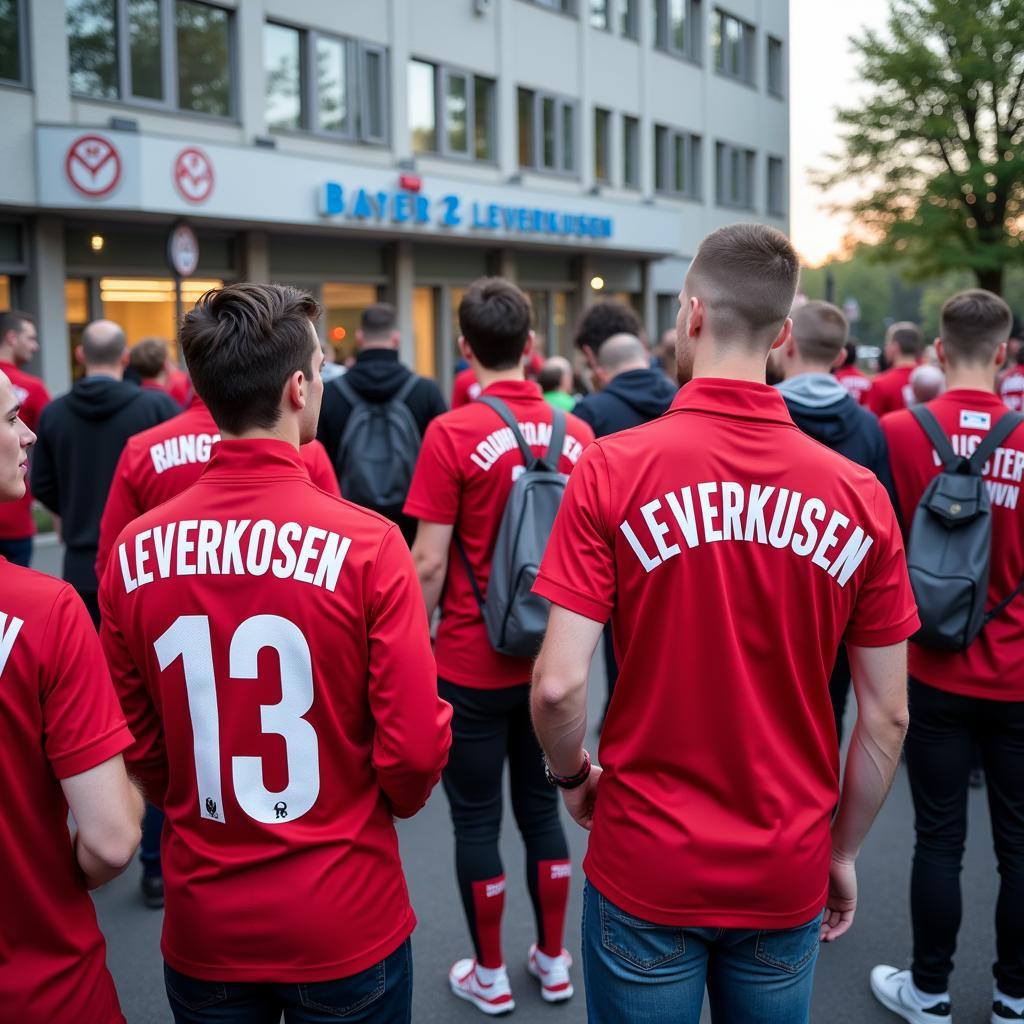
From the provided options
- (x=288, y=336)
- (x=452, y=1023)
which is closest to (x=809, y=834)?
(x=288, y=336)

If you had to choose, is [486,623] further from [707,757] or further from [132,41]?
[132,41]

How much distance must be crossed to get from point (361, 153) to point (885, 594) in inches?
750

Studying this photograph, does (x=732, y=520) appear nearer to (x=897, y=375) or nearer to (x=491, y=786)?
(x=491, y=786)

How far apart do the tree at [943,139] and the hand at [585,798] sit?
27.4 metres

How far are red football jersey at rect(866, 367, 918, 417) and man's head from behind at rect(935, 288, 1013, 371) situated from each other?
5.21 m

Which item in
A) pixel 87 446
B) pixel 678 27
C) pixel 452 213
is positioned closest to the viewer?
pixel 87 446

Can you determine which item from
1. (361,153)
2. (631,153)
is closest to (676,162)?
(631,153)

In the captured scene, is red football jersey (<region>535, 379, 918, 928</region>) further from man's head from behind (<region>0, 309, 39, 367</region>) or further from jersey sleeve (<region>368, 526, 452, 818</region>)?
man's head from behind (<region>0, 309, 39, 367</region>)

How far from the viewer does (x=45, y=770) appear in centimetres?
210

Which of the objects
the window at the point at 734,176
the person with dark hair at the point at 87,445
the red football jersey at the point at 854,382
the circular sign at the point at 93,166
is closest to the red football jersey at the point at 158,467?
the person with dark hair at the point at 87,445

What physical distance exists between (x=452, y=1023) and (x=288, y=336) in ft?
8.37

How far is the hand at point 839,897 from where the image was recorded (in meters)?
2.48

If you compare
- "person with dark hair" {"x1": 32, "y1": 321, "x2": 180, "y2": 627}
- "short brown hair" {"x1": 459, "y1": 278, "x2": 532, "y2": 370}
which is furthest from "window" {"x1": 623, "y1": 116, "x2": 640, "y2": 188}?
"short brown hair" {"x1": 459, "y1": 278, "x2": 532, "y2": 370}

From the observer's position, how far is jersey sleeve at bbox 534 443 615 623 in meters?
2.25
